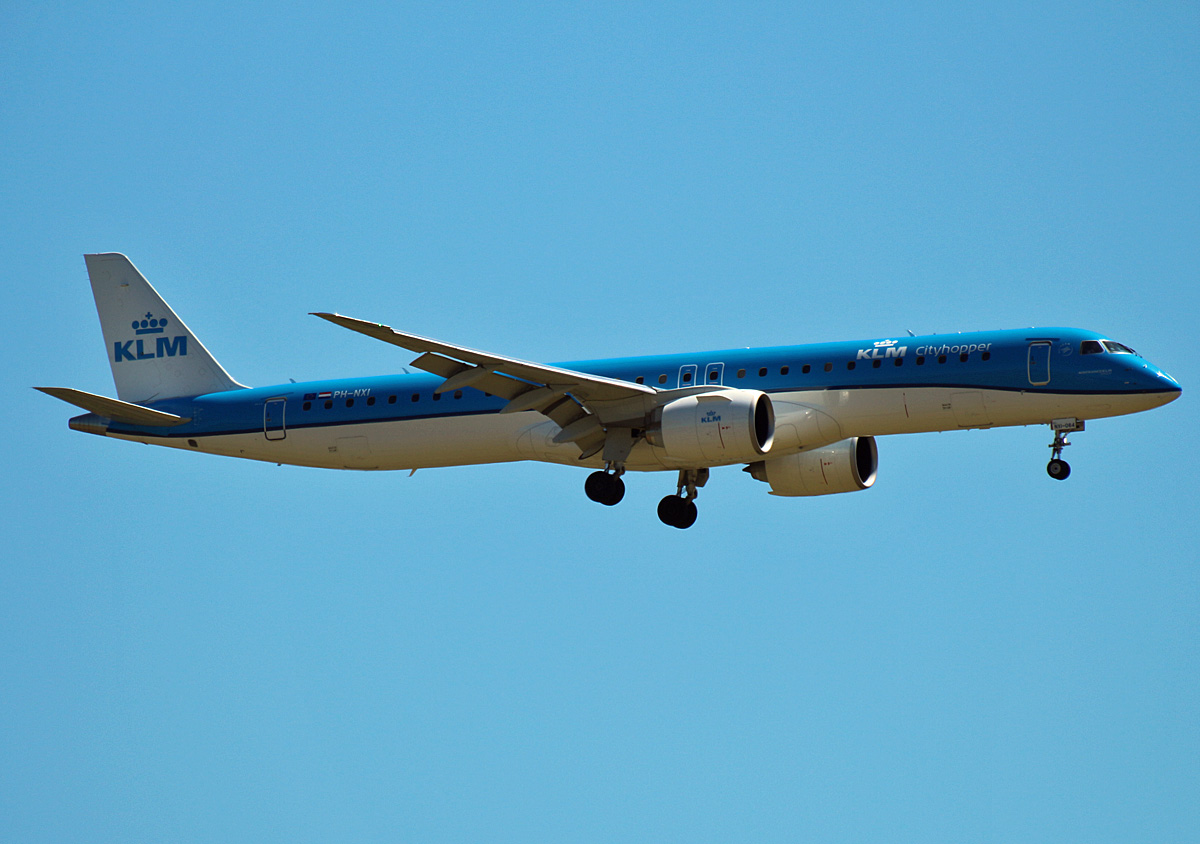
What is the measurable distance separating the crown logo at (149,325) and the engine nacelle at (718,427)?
18.8 metres

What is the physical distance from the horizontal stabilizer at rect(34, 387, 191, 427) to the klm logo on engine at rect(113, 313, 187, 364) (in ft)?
7.98

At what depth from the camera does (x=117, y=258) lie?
4997cm

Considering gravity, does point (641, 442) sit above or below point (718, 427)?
below

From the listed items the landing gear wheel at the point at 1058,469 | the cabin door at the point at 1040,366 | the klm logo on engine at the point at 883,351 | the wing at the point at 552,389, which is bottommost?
the landing gear wheel at the point at 1058,469

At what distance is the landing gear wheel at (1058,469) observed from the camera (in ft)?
128

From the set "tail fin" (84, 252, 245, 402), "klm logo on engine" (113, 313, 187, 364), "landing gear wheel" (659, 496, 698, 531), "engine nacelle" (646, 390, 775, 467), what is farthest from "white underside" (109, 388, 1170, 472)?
"klm logo on engine" (113, 313, 187, 364)

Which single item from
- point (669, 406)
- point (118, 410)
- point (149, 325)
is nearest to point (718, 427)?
point (669, 406)

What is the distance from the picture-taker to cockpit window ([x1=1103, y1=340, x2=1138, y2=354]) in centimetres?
3788

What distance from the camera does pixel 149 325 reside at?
49281mm

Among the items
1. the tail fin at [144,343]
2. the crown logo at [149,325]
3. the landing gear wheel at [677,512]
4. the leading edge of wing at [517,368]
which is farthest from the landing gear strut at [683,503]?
the crown logo at [149,325]

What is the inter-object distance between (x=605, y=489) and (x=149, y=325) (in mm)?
17542

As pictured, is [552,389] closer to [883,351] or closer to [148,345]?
[883,351]

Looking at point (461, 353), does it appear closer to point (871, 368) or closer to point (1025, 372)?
point (871, 368)

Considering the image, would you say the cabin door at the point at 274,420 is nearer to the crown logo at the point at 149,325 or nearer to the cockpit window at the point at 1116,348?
the crown logo at the point at 149,325
